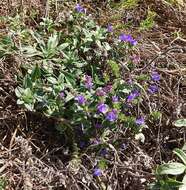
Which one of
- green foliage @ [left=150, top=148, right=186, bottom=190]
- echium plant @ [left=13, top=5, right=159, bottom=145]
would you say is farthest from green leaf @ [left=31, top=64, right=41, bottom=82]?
green foliage @ [left=150, top=148, right=186, bottom=190]

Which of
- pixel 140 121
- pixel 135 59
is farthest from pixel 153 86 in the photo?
pixel 140 121

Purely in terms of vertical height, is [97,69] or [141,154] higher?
[97,69]

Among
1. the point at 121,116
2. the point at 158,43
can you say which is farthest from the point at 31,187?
the point at 158,43

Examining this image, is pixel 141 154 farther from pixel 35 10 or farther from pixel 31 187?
pixel 35 10

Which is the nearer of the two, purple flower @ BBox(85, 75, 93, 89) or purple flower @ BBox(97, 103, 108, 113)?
purple flower @ BBox(97, 103, 108, 113)

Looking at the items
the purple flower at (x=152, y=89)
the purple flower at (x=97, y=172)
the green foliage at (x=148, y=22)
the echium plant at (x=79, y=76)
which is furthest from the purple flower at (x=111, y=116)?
the green foliage at (x=148, y=22)

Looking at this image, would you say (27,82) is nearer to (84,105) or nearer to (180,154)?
(84,105)

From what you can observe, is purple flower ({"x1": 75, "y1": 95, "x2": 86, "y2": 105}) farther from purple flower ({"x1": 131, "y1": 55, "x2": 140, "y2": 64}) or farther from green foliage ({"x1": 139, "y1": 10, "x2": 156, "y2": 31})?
green foliage ({"x1": 139, "y1": 10, "x2": 156, "y2": 31})

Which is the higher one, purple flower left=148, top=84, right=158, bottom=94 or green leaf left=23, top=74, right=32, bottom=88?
green leaf left=23, top=74, right=32, bottom=88
